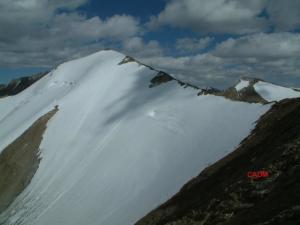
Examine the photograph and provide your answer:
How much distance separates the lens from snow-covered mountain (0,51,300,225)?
6041 centimetres

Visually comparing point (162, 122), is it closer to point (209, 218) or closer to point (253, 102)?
point (253, 102)

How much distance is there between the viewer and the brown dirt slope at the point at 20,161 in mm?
86769

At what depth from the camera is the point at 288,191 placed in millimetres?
23344

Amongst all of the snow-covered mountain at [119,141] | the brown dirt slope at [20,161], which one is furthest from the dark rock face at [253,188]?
the brown dirt slope at [20,161]

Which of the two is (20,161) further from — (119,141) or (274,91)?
(274,91)

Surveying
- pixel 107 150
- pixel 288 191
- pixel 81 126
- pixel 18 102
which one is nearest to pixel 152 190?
pixel 107 150

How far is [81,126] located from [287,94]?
304 feet

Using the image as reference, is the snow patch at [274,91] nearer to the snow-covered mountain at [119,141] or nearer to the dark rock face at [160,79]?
the dark rock face at [160,79]

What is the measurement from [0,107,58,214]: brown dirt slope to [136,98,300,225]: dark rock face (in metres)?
51.7

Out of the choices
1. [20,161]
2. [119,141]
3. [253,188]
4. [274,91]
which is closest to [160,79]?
[119,141]

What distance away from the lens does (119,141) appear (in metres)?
84.0

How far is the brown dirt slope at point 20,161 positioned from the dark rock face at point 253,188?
51.7 meters

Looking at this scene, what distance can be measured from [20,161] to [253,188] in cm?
7467

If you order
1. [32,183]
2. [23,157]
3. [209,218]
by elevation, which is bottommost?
[209,218]
